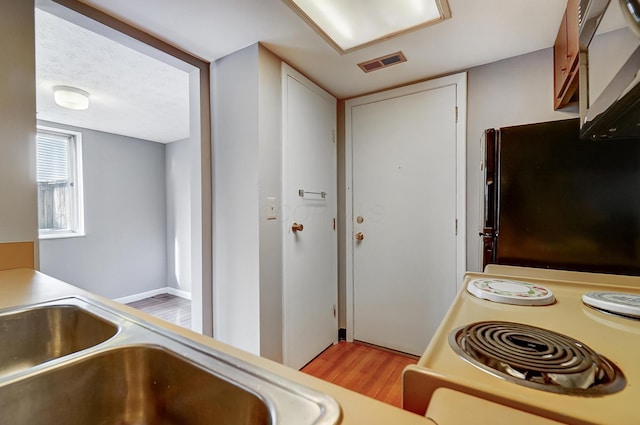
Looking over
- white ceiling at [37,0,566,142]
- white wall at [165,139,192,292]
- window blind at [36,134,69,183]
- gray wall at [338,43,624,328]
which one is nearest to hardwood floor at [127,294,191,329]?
white wall at [165,139,192,292]

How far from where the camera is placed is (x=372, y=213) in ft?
7.97

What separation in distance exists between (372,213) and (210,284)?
4.47 ft

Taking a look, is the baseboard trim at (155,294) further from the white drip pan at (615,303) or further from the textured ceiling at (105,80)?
the white drip pan at (615,303)

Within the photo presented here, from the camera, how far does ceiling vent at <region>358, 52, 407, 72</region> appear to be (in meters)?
1.85

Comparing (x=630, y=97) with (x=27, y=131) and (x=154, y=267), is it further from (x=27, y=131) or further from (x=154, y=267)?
(x=154, y=267)

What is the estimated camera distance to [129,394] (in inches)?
25.2

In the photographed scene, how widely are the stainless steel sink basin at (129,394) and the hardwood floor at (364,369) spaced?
1.55 m

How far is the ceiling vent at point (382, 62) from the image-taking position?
1.85m

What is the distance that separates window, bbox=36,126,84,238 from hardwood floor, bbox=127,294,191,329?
1179mm

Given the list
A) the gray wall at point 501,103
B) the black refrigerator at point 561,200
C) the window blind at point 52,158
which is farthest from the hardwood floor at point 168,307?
the black refrigerator at point 561,200

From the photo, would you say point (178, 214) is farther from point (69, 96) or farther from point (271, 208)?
point (271, 208)

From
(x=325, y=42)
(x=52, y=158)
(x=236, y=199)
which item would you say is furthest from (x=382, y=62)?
(x=52, y=158)

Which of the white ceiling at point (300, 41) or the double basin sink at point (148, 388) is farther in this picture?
the white ceiling at point (300, 41)

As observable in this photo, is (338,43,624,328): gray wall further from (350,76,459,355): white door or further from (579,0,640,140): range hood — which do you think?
(579,0,640,140): range hood
